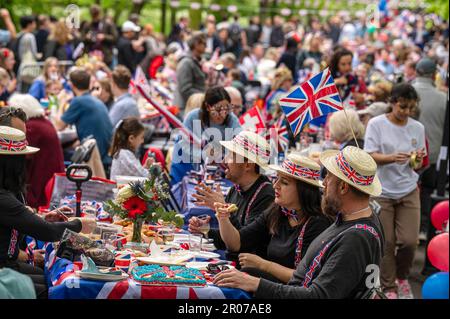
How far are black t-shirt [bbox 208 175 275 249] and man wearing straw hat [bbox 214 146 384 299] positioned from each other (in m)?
1.30

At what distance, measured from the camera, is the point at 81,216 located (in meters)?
6.41

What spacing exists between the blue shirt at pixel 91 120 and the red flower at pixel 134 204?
4.24 meters

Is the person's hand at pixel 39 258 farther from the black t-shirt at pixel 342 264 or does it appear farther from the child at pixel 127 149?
the child at pixel 127 149

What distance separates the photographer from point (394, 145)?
25.0 ft

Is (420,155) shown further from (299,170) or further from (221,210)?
(221,210)

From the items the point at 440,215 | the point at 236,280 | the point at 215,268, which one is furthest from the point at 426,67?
the point at 236,280

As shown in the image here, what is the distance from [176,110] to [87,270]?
6.85m

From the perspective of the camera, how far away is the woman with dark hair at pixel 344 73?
11.0m

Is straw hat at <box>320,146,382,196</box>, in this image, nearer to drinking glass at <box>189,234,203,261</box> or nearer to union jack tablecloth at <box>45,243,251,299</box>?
union jack tablecloth at <box>45,243,251,299</box>

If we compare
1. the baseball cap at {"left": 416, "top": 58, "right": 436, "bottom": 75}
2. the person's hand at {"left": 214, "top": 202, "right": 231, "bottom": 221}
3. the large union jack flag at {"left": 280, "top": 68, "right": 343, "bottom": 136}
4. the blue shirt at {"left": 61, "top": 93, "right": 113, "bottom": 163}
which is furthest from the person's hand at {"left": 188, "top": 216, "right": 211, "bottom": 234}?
the baseball cap at {"left": 416, "top": 58, "right": 436, "bottom": 75}

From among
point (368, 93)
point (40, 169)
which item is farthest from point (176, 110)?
point (40, 169)

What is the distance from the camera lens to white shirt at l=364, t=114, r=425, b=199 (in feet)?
25.1
